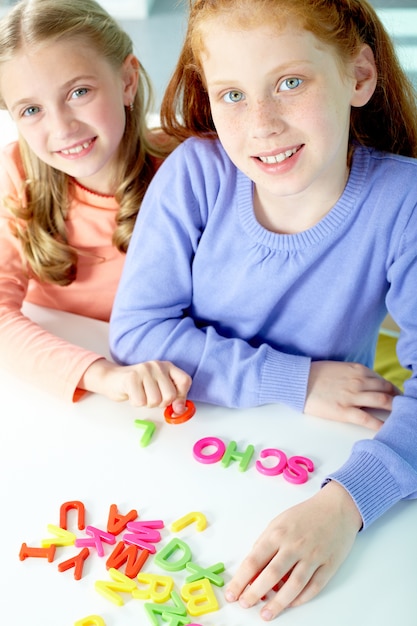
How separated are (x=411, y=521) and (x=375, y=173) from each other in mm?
483

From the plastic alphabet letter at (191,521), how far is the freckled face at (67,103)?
655 mm

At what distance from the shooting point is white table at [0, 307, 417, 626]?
75cm

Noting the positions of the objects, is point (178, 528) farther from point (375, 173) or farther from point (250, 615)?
point (375, 173)

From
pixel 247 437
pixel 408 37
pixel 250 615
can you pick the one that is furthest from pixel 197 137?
pixel 408 37

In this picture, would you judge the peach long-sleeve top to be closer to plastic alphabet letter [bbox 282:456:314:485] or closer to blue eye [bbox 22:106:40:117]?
blue eye [bbox 22:106:40:117]

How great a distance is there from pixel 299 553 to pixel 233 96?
21.9 inches

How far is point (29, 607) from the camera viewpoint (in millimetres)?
748

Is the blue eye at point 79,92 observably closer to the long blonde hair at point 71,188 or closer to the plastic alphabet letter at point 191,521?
the long blonde hair at point 71,188

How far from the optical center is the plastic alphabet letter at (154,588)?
0.75 metres

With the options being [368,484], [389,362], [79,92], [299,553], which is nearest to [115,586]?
[299,553]

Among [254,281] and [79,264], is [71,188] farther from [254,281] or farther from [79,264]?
[254,281]

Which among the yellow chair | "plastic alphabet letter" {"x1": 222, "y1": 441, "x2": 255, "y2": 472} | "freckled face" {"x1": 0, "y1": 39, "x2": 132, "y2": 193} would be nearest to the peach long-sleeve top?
"freckled face" {"x1": 0, "y1": 39, "x2": 132, "y2": 193}

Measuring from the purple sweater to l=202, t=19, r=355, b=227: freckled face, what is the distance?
11 centimetres

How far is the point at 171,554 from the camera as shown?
812 millimetres
